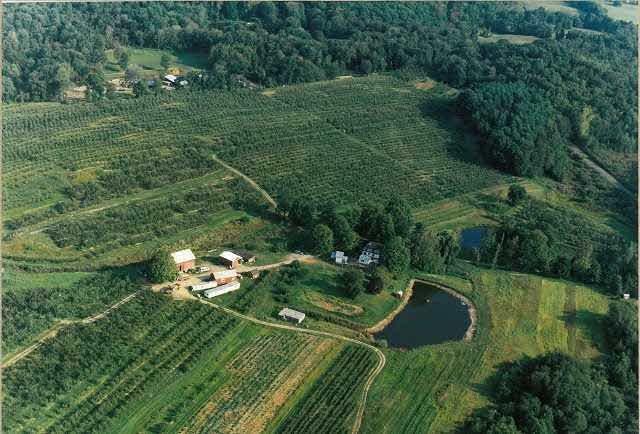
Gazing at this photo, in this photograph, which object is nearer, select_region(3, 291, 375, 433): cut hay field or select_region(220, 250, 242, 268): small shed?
select_region(3, 291, 375, 433): cut hay field

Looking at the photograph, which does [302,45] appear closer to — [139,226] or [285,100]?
[285,100]

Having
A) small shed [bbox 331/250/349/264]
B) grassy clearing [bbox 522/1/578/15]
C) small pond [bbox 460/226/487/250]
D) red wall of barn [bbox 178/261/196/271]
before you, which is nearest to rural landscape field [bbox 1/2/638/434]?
red wall of barn [bbox 178/261/196/271]

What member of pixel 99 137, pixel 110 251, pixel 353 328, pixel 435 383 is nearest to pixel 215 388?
pixel 353 328

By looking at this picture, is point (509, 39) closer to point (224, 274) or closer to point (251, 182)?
point (251, 182)

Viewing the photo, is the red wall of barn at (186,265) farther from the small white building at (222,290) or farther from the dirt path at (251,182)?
the dirt path at (251,182)

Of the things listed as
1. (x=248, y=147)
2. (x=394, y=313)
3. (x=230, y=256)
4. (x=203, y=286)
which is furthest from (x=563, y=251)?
(x=248, y=147)

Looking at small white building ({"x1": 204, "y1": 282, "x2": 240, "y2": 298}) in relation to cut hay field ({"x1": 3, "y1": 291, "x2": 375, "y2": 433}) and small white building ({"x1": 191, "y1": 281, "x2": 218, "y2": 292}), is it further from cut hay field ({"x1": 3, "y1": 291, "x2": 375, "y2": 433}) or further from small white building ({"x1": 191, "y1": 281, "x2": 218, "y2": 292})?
cut hay field ({"x1": 3, "y1": 291, "x2": 375, "y2": 433})
